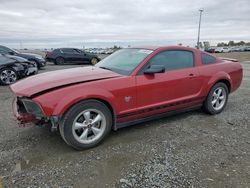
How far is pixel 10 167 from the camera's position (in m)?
2.87

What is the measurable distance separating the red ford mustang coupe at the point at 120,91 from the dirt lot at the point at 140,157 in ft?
0.98

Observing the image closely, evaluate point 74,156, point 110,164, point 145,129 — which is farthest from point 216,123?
point 74,156

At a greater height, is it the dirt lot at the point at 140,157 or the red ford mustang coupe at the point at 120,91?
the red ford mustang coupe at the point at 120,91

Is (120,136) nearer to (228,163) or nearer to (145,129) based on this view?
(145,129)

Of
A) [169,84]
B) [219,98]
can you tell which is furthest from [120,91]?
[219,98]

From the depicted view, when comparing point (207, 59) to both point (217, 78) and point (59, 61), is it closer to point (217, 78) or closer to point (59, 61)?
point (217, 78)

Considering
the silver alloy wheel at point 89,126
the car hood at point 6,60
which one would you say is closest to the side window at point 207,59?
the silver alloy wheel at point 89,126

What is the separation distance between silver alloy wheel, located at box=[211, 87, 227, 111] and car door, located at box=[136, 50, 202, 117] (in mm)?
590

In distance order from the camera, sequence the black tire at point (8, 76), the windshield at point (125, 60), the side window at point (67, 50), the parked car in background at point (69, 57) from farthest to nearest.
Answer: the side window at point (67, 50)
the parked car in background at point (69, 57)
the black tire at point (8, 76)
the windshield at point (125, 60)

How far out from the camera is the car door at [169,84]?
3.70 metres

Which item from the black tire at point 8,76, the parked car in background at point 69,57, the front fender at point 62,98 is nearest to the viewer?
the front fender at point 62,98

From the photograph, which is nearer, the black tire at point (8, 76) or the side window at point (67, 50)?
the black tire at point (8, 76)

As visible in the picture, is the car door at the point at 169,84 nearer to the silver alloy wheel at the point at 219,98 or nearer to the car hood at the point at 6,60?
the silver alloy wheel at the point at 219,98

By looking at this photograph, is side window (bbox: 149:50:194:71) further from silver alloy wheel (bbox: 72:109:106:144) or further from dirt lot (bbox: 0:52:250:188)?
silver alloy wheel (bbox: 72:109:106:144)
